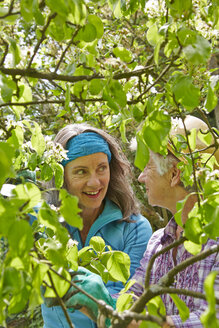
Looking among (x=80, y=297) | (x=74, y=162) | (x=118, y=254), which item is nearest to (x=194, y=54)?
(x=118, y=254)

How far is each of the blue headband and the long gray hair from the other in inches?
2.6

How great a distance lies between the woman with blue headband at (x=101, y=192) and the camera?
2840 mm

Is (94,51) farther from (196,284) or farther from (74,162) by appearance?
(74,162)

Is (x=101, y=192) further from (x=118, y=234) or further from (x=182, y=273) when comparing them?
(x=182, y=273)

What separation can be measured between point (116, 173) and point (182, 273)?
122 centimetres

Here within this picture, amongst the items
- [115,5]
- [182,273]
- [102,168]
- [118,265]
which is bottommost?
[182,273]

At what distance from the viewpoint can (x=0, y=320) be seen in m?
0.99

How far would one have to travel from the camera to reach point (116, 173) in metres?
3.20

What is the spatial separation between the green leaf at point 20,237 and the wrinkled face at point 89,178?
199cm

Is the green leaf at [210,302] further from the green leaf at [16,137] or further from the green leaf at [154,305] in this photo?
the green leaf at [16,137]

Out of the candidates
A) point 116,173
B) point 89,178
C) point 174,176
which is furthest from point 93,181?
point 174,176

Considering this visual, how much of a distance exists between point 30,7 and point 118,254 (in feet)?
2.76

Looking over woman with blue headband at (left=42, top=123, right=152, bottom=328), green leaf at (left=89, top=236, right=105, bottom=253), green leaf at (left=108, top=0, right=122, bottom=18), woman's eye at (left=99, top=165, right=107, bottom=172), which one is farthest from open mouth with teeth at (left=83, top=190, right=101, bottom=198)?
green leaf at (left=108, top=0, right=122, bottom=18)

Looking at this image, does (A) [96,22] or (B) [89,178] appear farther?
(B) [89,178]
